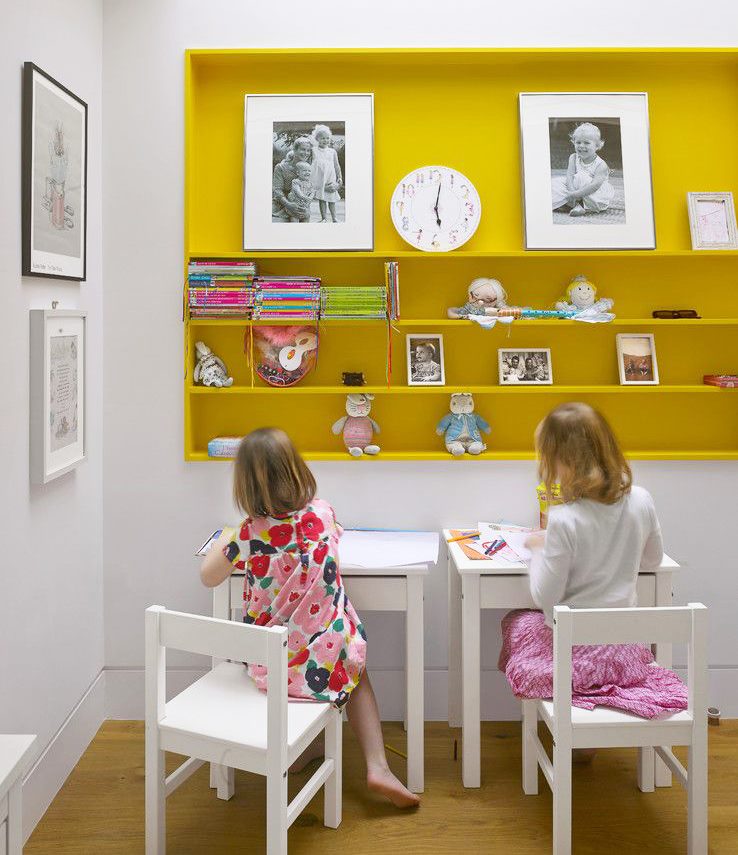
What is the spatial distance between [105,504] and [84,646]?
484mm

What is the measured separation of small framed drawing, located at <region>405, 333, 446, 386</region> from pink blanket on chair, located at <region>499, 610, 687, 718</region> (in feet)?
3.25

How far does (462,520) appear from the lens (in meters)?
3.10

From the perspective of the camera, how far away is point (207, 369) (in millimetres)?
3051

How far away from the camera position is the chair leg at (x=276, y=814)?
1.94 meters

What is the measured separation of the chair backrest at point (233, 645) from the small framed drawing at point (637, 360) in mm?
1710

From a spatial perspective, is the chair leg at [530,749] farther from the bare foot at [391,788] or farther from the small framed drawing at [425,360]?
the small framed drawing at [425,360]

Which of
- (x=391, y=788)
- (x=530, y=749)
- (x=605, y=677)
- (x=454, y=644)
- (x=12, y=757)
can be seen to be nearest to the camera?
(x=12, y=757)

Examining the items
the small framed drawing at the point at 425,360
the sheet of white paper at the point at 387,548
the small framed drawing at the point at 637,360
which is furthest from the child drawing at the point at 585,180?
the sheet of white paper at the point at 387,548

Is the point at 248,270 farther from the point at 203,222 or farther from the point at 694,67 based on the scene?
the point at 694,67

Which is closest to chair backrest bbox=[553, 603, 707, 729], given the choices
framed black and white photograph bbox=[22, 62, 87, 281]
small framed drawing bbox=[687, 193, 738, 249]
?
A: small framed drawing bbox=[687, 193, 738, 249]

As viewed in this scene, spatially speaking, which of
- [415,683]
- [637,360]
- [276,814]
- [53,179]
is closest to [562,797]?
[415,683]

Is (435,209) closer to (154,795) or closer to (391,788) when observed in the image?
(391,788)

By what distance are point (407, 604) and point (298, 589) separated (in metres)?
0.42

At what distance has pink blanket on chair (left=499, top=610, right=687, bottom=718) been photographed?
2.18m
